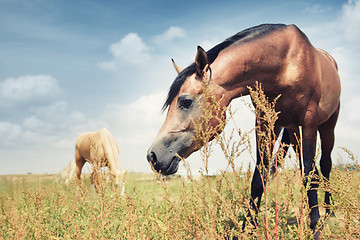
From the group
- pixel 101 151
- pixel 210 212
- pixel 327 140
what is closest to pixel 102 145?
pixel 101 151

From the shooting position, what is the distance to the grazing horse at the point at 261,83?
2807mm

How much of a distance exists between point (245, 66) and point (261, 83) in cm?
25

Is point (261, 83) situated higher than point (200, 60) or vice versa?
point (200, 60)

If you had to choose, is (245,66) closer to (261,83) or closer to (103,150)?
(261,83)

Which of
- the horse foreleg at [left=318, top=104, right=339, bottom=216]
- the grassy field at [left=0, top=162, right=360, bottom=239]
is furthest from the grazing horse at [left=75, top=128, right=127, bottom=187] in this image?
the horse foreleg at [left=318, top=104, right=339, bottom=216]

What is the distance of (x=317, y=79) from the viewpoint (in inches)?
130

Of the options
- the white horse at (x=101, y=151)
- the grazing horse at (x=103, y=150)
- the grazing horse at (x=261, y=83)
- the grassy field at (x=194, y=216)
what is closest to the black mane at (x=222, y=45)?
the grazing horse at (x=261, y=83)

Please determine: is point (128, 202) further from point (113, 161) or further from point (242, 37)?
point (113, 161)

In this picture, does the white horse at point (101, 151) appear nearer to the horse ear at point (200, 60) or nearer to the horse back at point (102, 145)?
the horse back at point (102, 145)

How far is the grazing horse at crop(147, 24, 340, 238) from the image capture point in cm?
281

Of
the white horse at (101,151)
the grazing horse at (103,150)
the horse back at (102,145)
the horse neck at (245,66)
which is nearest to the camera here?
the horse neck at (245,66)

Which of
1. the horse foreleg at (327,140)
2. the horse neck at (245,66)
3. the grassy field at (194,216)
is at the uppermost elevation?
the horse neck at (245,66)

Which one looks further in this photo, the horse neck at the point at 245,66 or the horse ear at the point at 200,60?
the horse neck at the point at 245,66

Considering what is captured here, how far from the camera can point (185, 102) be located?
9.48 ft
